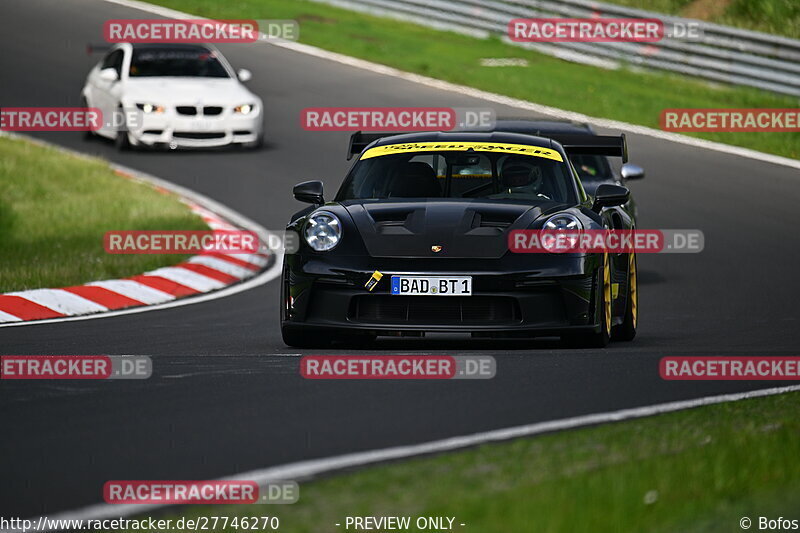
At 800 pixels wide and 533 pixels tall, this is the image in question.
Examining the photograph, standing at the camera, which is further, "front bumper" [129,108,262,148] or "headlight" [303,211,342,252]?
"front bumper" [129,108,262,148]

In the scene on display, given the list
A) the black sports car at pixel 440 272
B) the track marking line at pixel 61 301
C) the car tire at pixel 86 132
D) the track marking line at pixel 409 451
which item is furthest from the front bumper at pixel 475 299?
the car tire at pixel 86 132

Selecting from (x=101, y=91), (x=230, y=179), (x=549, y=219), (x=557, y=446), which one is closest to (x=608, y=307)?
(x=549, y=219)

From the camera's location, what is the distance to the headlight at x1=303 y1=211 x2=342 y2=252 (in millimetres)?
9211

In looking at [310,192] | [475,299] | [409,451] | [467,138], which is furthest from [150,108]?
[409,451]

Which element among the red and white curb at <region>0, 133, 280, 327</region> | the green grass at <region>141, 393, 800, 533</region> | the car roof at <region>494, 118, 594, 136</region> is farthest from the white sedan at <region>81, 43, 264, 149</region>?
the green grass at <region>141, 393, 800, 533</region>

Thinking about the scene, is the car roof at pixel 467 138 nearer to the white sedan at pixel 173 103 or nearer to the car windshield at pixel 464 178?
the car windshield at pixel 464 178

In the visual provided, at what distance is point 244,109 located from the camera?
21.3 m

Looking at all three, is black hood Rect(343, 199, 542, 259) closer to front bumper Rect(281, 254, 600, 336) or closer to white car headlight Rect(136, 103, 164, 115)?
front bumper Rect(281, 254, 600, 336)

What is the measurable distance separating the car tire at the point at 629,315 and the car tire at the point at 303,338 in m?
2.12

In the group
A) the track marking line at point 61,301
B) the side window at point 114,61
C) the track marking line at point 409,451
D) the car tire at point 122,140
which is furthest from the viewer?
the side window at point 114,61

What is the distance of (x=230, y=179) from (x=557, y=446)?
14386mm

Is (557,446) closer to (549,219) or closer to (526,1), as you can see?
(549,219)

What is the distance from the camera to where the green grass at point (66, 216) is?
14062mm

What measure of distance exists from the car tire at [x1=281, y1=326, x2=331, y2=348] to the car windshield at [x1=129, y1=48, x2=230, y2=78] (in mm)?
12873
